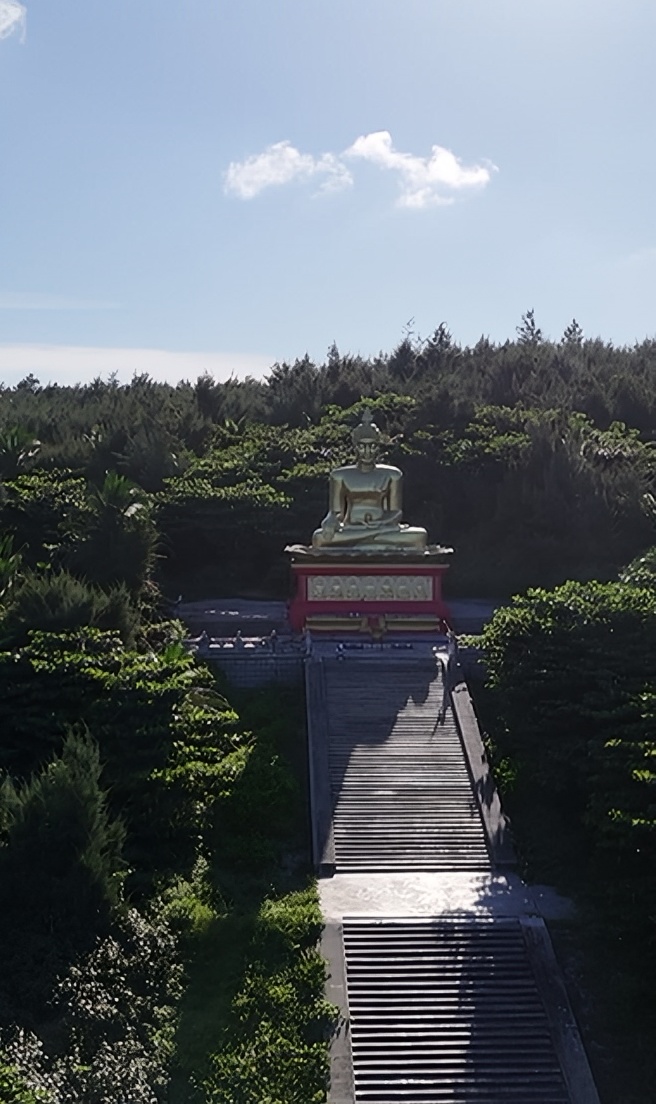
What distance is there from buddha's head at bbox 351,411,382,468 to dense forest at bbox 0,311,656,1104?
15.6 feet

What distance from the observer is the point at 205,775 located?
12.7m

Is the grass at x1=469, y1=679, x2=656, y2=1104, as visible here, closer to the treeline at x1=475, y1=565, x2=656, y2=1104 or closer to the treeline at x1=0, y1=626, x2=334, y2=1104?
the treeline at x1=475, y1=565, x2=656, y2=1104

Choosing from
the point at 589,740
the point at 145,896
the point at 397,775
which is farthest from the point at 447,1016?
the point at 397,775

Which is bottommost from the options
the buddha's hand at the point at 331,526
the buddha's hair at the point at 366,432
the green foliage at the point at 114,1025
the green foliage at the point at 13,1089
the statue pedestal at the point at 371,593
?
the green foliage at the point at 114,1025

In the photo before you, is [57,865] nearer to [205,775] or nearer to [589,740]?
[205,775]

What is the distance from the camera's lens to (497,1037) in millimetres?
9648

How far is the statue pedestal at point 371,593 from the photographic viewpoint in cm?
1928

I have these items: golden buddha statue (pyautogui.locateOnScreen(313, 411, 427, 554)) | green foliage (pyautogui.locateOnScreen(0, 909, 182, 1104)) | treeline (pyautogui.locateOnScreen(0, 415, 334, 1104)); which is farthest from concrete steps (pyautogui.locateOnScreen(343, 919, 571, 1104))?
golden buddha statue (pyautogui.locateOnScreen(313, 411, 427, 554))

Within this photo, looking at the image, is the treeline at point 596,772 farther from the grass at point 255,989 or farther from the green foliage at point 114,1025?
the green foliage at point 114,1025

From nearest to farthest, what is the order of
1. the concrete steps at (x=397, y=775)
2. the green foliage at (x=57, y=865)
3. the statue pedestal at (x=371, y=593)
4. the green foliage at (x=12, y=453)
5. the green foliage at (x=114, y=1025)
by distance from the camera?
1. the green foliage at (x=114, y=1025)
2. the green foliage at (x=57, y=865)
3. the concrete steps at (x=397, y=775)
4. the statue pedestal at (x=371, y=593)
5. the green foliage at (x=12, y=453)

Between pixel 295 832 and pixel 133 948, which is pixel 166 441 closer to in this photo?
pixel 295 832

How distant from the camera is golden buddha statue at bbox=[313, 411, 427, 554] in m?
19.8

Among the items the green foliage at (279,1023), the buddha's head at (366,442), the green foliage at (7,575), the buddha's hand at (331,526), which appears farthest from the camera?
the buddha's head at (366,442)

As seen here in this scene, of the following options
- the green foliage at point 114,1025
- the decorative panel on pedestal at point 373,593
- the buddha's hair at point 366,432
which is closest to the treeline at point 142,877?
the green foliage at point 114,1025
